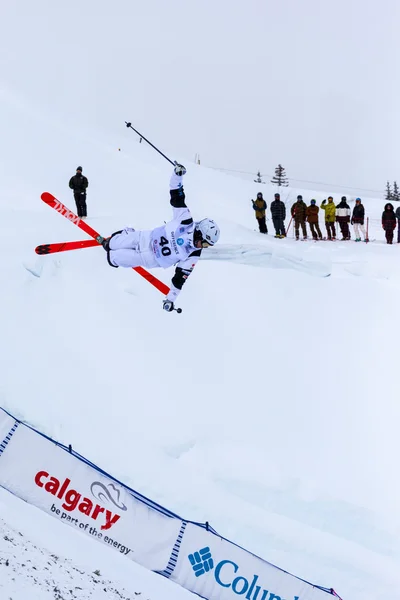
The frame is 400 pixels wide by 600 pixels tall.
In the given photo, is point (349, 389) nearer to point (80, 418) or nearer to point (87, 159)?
point (80, 418)

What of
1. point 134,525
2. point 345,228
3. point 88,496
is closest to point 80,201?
point 345,228

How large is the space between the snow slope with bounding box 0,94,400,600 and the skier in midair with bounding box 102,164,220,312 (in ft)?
6.31

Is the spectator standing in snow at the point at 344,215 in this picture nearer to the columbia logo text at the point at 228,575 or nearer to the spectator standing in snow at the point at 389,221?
the spectator standing in snow at the point at 389,221

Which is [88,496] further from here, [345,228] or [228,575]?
[345,228]

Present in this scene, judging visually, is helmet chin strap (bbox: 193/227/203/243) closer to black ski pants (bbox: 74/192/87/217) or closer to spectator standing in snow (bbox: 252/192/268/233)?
black ski pants (bbox: 74/192/87/217)

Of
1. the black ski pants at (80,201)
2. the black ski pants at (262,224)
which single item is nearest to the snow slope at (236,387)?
the black ski pants at (80,201)

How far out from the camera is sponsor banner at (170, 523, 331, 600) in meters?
7.71

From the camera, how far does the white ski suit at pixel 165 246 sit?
9398 millimetres

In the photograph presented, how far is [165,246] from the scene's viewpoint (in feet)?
31.6

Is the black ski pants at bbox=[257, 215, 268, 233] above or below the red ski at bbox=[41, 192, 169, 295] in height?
above

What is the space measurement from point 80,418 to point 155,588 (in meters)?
2.89

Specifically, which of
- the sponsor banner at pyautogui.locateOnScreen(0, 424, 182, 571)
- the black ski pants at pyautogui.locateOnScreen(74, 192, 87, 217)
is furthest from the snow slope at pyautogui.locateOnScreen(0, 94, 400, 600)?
the sponsor banner at pyautogui.locateOnScreen(0, 424, 182, 571)

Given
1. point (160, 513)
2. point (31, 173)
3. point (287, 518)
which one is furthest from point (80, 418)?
point (31, 173)

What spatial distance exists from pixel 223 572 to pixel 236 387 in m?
3.83
